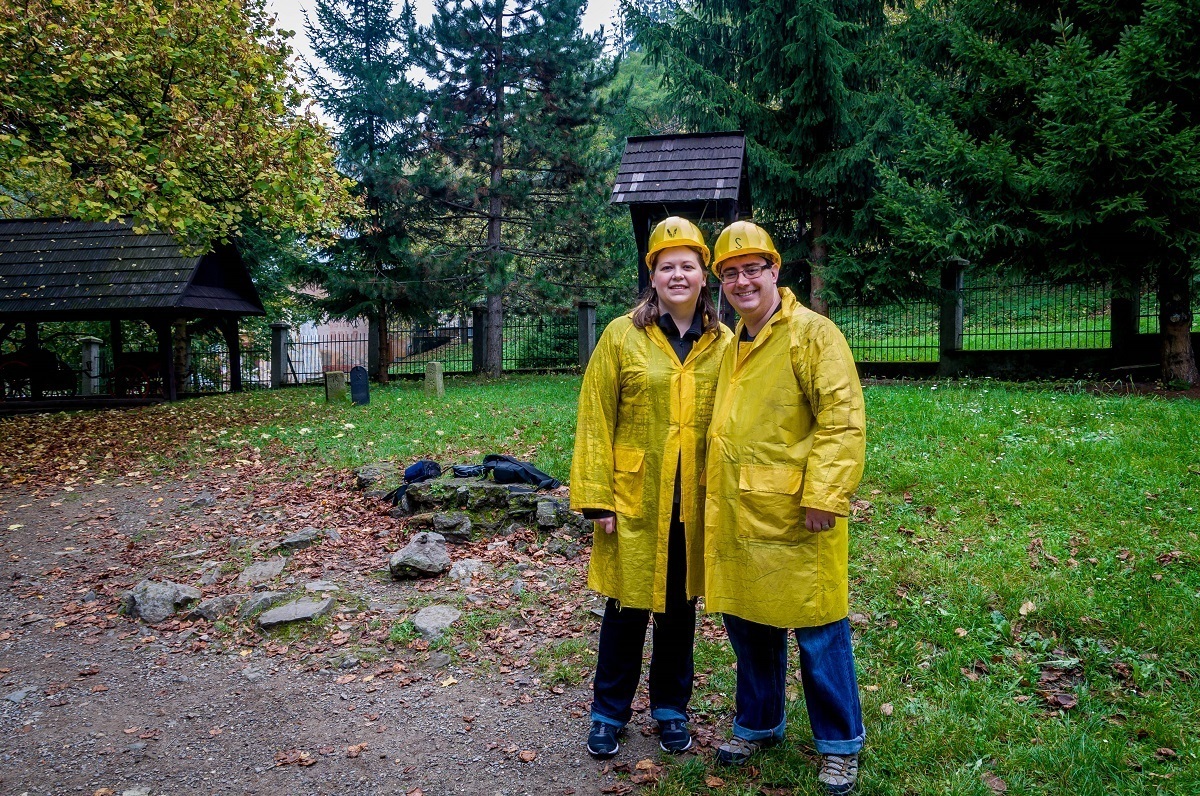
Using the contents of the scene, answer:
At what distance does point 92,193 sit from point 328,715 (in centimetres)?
708

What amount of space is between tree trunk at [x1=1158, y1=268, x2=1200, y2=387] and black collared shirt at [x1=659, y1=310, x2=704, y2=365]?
9.99 meters

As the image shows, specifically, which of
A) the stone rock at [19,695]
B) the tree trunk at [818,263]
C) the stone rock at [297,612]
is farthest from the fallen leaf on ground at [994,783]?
the tree trunk at [818,263]

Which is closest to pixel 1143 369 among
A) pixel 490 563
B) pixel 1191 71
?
pixel 1191 71

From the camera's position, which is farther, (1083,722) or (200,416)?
(200,416)

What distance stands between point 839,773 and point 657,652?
0.85 metres

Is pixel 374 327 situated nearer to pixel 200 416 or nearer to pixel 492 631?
pixel 200 416

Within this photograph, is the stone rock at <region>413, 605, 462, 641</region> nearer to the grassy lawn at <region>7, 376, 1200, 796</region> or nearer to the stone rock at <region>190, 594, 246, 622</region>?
the grassy lawn at <region>7, 376, 1200, 796</region>

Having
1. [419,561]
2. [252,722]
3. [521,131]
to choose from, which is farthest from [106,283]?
[252,722]

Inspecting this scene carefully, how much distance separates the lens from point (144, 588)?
5.34 meters

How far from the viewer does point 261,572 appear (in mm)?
5641

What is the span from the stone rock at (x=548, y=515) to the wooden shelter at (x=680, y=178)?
3.31 meters

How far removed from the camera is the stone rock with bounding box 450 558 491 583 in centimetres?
552

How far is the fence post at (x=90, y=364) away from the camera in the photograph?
20844 millimetres

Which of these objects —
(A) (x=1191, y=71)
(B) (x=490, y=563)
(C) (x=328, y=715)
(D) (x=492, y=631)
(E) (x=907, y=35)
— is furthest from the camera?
(E) (x=907, y=35)
